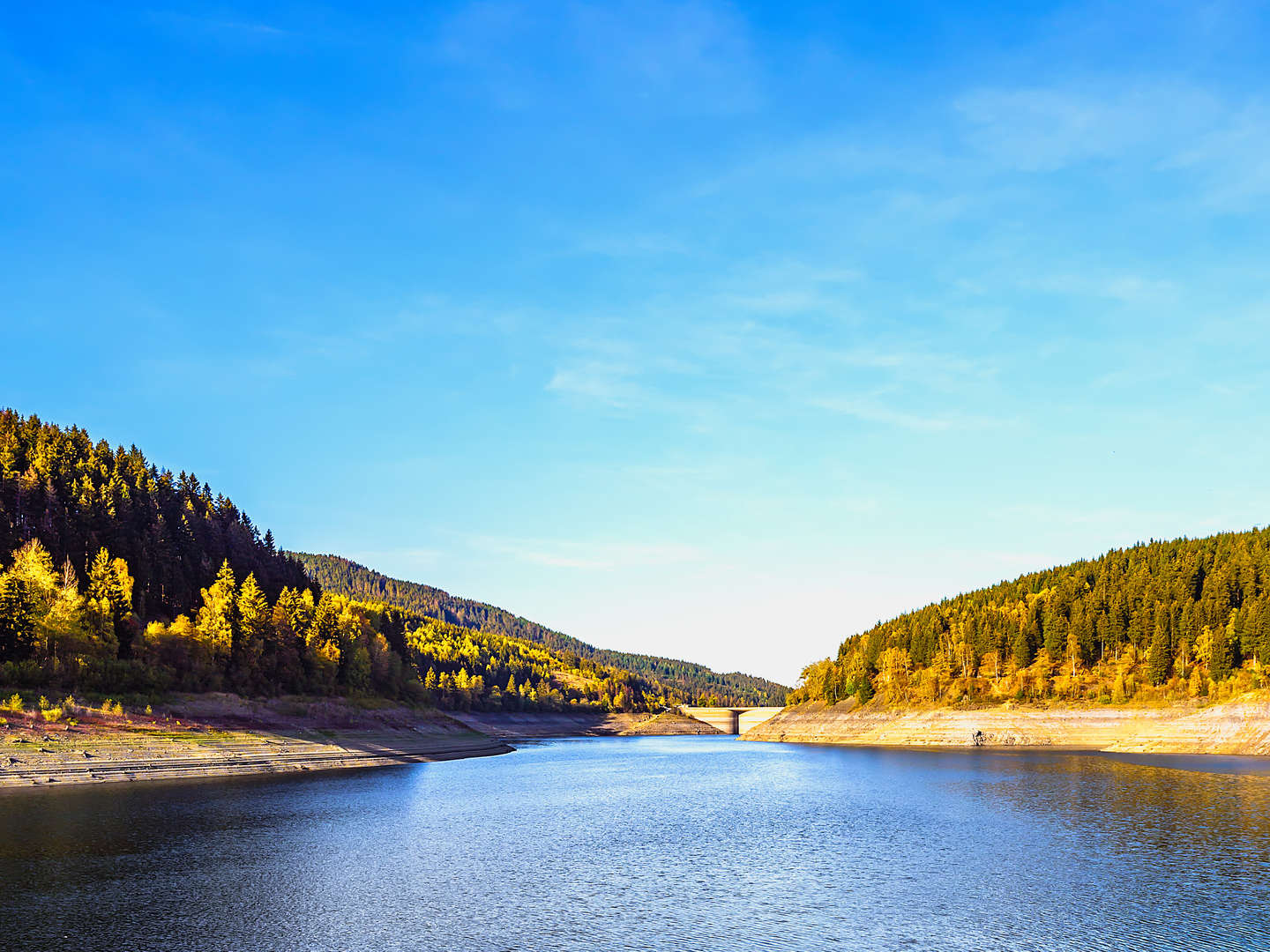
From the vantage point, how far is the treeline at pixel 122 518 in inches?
4919

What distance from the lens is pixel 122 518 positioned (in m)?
138

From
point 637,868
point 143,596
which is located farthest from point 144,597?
point 637,868

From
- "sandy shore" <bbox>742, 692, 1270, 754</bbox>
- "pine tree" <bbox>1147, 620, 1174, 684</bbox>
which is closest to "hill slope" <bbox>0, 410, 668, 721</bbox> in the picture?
"sandy shore" <bbox>742, 692, 1270, 754</bbox>

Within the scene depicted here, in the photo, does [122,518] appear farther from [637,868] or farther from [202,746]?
[637,868]

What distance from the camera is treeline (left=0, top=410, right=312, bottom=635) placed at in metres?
125

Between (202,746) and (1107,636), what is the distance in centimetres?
13581

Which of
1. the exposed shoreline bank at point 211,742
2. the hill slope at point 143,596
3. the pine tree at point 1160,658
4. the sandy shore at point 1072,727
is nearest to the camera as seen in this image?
the exposed shoreline bank at point 211,742

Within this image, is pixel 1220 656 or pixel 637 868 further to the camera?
pixel 1220 656

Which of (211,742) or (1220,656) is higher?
(1220,656)

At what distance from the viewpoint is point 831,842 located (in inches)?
1961

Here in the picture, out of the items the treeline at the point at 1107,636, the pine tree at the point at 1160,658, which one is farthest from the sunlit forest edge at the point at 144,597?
the pine tree at the point at 1160,658

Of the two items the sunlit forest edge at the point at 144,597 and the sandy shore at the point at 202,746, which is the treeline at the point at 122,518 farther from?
the sandy shore at the point at 202,746

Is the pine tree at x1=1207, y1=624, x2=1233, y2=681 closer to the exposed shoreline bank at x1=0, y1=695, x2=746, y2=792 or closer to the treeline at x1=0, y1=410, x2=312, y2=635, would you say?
the exposed shoreline bank at x1=0, y1=695, x2=746, y2=792

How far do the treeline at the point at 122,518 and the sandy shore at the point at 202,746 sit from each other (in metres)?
22.4
